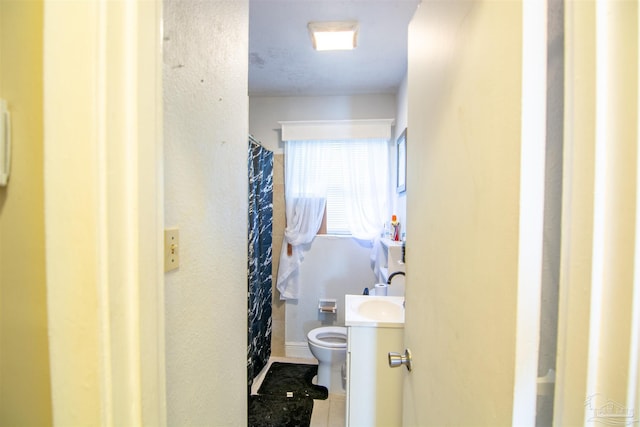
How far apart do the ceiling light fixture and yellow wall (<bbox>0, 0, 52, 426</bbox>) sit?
154cm

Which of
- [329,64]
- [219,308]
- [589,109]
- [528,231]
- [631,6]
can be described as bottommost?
[219,308]

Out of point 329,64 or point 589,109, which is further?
point 329,64

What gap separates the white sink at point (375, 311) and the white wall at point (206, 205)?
1.86 ft

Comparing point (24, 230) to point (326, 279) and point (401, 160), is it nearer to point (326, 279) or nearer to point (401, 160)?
point (401, 160)

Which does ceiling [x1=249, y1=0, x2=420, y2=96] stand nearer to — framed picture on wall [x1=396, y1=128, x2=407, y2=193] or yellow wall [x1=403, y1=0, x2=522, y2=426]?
framed picture on wall [x1=396, y1=128, x2=407, y2=193]

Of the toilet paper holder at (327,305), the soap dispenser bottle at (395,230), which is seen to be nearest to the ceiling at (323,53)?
the soap dispenser bottle at (395,230)

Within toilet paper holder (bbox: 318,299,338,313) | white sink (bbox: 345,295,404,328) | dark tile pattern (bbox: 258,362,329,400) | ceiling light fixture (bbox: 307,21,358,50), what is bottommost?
dark tile pattern (bbox: 258,362,329,400)

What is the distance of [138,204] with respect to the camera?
42cm

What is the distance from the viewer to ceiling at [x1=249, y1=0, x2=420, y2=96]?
1.54m

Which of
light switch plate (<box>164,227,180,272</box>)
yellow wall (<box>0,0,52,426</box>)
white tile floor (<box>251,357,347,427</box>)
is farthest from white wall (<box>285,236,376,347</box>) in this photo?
yellow wall (<box>0,0,52,426</box>)

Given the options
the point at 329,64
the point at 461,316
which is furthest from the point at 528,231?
the point at 329,64

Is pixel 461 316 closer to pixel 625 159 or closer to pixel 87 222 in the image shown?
pixel 625 159

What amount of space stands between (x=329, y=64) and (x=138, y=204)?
207 centimetres

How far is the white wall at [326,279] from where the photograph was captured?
8.55ft
